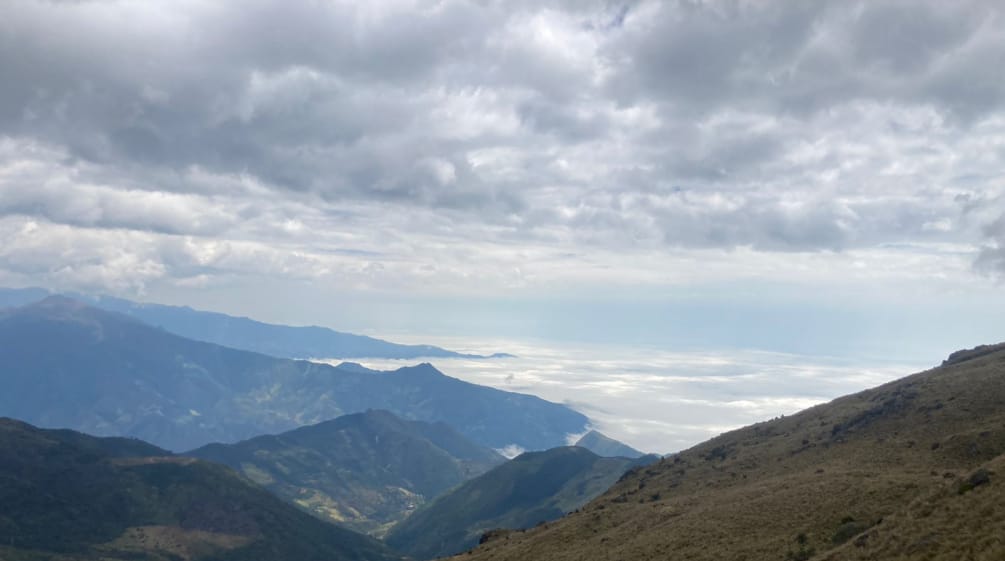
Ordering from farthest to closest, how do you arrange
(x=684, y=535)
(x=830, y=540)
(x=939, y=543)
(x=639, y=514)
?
1. (x=639, y=514)
2. (x=684, y=535)
3. (x=830, y=540)
4. (x=939, y=543)

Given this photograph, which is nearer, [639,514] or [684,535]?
[684,535]

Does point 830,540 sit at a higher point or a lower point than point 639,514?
higher

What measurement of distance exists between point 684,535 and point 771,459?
41.4m

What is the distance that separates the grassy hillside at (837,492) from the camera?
42.6 meters

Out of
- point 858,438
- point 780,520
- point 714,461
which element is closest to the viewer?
point 780,520

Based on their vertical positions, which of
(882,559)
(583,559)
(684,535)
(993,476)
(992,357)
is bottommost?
(583,559)

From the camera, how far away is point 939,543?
37.9 m

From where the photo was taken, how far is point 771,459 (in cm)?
9981

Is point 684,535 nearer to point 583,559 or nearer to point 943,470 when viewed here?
point 583,559

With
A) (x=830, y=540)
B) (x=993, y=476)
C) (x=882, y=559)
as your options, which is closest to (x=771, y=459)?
(x=830, y=540)

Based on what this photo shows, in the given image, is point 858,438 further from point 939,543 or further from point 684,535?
point 939,543

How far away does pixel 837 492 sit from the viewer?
62.8 m

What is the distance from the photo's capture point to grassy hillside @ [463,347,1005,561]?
140 feet

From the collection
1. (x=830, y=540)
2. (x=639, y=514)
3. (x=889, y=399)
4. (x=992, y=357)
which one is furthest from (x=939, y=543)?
(x=992, y=357)
